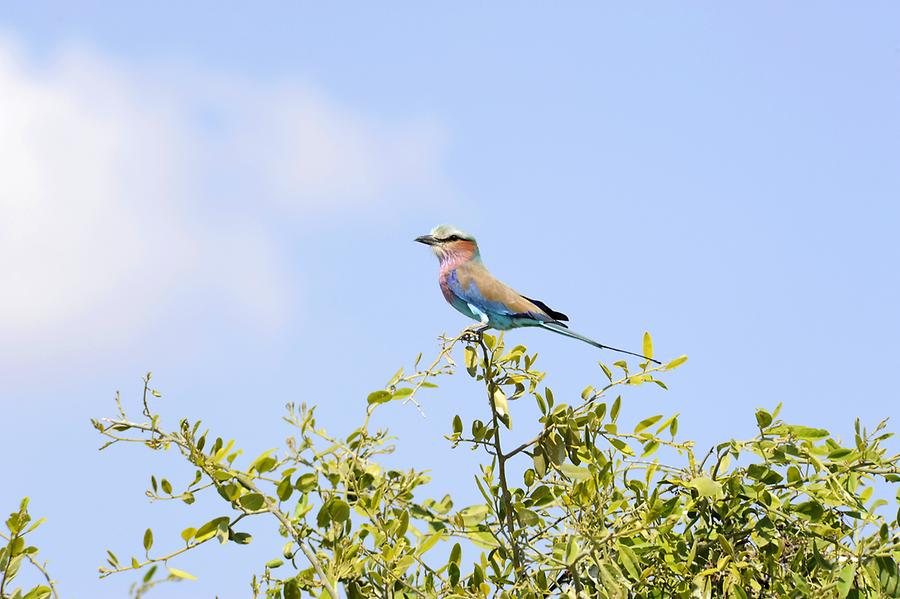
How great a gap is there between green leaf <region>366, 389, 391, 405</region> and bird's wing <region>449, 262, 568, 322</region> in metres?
2.90

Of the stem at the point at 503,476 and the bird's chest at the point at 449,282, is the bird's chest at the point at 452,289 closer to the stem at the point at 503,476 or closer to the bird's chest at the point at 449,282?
the bird's chest at the point at 449,282

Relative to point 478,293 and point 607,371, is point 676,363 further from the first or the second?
point 478,293

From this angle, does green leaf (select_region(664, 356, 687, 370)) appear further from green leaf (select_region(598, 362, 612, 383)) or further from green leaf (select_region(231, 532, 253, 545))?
green leaf (select_region(231, 532, 253, 545))

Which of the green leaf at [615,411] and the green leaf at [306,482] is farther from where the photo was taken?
the green leaf at [615,411]

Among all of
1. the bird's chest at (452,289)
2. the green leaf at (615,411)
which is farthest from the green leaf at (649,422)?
the bird's chest at (452,289)

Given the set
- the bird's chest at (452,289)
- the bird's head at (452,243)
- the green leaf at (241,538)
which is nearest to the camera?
the green leaf at (241,538)

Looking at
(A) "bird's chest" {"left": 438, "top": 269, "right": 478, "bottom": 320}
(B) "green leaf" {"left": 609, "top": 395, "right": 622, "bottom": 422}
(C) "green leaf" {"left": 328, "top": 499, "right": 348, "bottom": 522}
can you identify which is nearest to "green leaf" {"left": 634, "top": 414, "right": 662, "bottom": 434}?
(B) "green leaf" {"left": 609, "top": 395, "right": 622, "bottom": 422}

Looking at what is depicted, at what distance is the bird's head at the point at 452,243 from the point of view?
7.91m

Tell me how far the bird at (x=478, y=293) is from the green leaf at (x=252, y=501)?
9.78ft

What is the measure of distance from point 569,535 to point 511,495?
1.21 feet

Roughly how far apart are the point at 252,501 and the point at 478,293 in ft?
11.7

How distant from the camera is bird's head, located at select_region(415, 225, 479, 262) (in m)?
7.91

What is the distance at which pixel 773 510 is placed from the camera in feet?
14.8

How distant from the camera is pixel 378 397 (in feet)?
14.1
